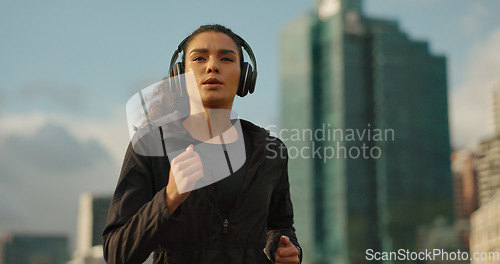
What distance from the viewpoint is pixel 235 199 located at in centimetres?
242

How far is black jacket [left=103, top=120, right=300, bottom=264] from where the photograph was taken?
6.95 feet

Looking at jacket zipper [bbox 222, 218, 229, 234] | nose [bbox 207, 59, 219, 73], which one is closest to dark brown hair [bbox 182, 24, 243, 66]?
nose [bbox 207, 59, 219, 73]

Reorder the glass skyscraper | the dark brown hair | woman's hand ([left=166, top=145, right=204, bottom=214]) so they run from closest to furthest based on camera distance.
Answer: woman's hand ([left=166, top=145, right=204, bottom=214]) → the dark brown hair → the glass skyscraper

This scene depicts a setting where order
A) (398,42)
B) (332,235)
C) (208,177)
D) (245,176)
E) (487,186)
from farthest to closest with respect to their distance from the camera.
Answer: (487,186)
(398,42)
(332,235)
(245,176)
(208,177)

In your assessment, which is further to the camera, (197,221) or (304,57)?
(304,57)

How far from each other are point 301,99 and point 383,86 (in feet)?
40.7

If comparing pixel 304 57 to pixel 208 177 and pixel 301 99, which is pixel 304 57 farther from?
pixel 208 177

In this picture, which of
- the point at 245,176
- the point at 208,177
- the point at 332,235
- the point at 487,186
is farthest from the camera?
the point at 487,186

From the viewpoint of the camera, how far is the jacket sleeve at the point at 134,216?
2074 millimetres

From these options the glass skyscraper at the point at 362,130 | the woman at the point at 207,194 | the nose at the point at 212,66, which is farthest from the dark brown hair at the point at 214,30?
the glass skyscraper at the point at 362,130

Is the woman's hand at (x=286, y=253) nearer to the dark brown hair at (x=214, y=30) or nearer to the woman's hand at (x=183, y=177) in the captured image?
the woman's hand at (x=183, y=177)

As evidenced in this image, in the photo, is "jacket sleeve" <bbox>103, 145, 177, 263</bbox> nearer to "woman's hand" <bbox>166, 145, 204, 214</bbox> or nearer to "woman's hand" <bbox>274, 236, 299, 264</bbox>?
"woman's hand" <bbox>166, 145, 204, 214</bbox>

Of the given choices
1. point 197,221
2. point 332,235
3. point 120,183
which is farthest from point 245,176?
point 332,235

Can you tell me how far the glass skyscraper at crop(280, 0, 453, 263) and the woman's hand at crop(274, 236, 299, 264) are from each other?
90550 millimetres
